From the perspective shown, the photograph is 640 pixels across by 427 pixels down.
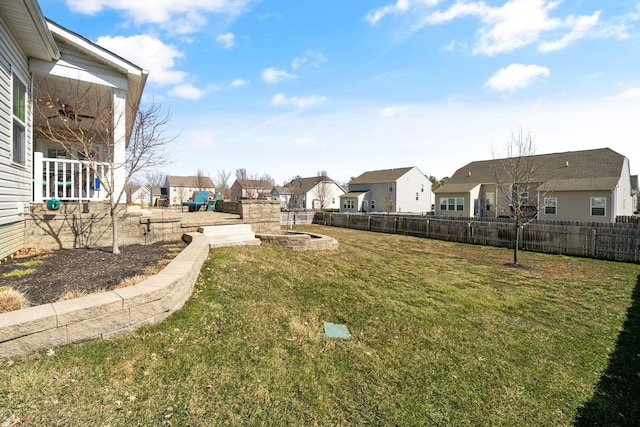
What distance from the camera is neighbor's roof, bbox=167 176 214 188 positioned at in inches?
2494

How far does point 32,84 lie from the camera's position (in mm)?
6652

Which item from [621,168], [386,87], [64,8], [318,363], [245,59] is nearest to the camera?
[318,363]

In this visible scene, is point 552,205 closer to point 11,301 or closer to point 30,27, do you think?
point 11,301

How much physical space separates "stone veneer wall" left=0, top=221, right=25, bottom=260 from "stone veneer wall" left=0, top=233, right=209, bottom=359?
10.9 ft

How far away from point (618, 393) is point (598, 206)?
942 inches

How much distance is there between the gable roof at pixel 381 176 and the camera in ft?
→ 125

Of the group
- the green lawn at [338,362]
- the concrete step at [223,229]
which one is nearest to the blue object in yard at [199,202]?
the concrete step at [223,229]

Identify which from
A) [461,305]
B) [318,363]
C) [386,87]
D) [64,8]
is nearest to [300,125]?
[386,87]

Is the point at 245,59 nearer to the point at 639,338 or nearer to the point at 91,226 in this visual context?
the point at 91,226

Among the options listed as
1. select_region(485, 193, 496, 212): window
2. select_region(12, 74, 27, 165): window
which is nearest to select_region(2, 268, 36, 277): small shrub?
select_region(12, 74, 27, 165): window

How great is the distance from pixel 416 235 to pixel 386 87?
9.01m

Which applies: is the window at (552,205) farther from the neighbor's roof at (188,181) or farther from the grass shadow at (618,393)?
the neighbor's roof at (188,181)

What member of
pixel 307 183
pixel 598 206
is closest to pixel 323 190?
pixel 307 183

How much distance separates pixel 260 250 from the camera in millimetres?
7641
